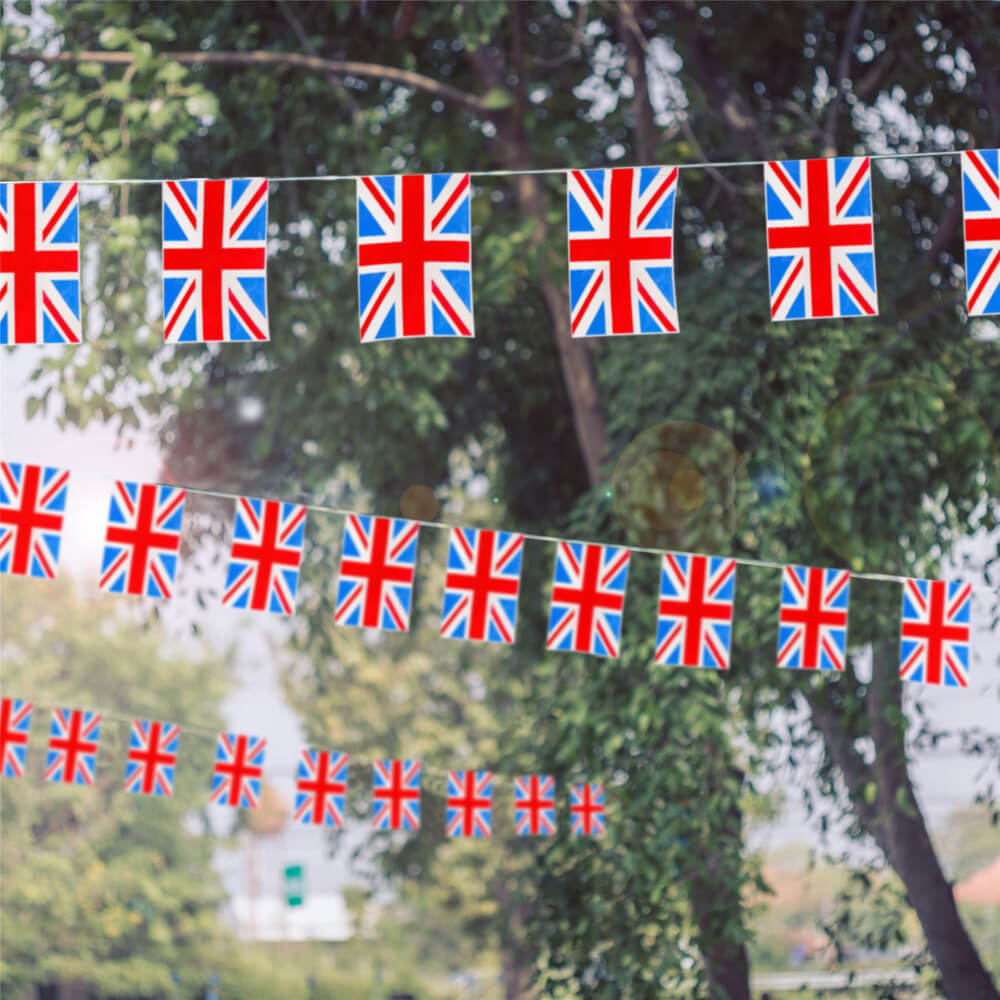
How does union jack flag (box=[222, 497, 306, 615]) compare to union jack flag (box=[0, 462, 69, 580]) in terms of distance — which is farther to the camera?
union jack flag (box=[222, 497, 306, 615])

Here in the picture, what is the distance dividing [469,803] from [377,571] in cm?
399

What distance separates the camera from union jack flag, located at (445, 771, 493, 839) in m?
13.1

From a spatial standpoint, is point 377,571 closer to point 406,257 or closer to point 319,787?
point 406,257

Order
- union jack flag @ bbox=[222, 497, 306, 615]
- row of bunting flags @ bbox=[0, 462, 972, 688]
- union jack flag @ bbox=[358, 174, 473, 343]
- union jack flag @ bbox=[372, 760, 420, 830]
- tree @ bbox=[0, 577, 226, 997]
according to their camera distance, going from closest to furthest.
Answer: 1. union jack flag @ bbox=[358, 174, 473, 343]
2. row of bunting flags @ bbox=[0, 462, 972, 688]
3. union jack flag @ bbox=[222, 497, 306, 615]
4. union jack flag @ bbox=[372, 760, 420, 830]
5. tree @ bbox=[0, 577, 226, 997]

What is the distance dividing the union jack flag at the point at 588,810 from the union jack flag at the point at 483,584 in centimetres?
184

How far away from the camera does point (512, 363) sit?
13.4 metres

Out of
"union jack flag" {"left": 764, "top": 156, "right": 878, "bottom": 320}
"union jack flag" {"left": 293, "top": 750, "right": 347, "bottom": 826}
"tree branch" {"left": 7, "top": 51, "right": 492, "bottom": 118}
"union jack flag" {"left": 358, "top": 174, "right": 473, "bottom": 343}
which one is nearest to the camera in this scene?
"union jack flag" {"left": 764, "top": 156, "right": 878, "bottom": 320}

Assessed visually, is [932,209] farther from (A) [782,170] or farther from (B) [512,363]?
(A) [782,170]

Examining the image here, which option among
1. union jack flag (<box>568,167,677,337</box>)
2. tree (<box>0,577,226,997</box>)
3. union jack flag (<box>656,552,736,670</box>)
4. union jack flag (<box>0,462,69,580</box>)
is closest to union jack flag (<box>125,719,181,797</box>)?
union jack flag (<box>0,462,69,580</box>)

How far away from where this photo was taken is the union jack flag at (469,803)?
13.1 metres

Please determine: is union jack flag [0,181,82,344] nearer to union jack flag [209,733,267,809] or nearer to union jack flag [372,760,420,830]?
union jack flag [209,733,267,809]

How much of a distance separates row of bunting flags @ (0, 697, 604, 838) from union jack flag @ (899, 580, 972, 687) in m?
3.32

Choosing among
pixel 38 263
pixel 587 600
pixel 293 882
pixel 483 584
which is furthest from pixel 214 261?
pixel 293 882

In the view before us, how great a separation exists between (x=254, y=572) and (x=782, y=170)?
14.7 ft
